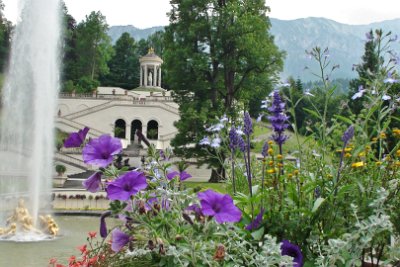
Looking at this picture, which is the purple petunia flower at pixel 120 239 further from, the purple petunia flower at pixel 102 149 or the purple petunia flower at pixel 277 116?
the purple petunia flower at pixel 277 116

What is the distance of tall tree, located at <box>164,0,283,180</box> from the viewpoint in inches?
910

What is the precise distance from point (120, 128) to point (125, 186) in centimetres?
4796

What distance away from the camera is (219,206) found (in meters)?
2.21

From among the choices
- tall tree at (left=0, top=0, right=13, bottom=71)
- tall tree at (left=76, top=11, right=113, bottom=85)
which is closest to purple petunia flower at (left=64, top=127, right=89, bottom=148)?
tall tree at (left=0, top=0, right=13, bottom=71)

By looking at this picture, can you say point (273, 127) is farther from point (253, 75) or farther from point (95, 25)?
point (95, 25)

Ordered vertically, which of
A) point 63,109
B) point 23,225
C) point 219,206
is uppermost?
point 219,206

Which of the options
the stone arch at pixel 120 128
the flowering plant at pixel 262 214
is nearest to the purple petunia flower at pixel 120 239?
the flowering plant at pixel 262 214

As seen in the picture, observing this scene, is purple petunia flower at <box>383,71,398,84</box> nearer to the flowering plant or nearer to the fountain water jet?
the flowering plant

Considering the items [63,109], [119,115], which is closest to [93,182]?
[119,115]

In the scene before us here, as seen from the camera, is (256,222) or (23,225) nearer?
(256,222)

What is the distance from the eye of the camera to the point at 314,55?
3121 mm

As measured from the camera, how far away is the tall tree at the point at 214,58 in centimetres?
2312

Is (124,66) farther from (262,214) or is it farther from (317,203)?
(317,203)

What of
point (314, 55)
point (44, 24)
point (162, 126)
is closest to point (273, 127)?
point (314, 55)
